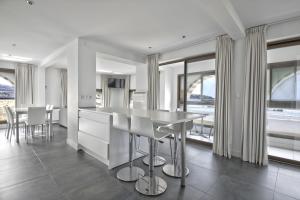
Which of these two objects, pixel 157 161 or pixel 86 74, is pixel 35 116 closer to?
pixel 86 74

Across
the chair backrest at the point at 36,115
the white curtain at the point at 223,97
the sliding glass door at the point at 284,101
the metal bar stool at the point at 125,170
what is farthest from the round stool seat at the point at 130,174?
the chair backrest at the point at 36,115

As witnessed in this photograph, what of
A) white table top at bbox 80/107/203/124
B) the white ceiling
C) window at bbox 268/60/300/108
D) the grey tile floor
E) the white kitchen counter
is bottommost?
the grey tile floor

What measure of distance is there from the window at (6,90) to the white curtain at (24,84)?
334 mm

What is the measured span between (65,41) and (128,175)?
3.37 metres

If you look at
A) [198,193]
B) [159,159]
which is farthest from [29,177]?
[198,193]

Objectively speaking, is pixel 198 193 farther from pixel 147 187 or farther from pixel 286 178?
pixel 286 178

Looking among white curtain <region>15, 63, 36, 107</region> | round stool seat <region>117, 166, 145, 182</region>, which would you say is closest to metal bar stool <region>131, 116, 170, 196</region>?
round stool seat <region>117, 166, 145, 182</region>

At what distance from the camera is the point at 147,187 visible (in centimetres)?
195

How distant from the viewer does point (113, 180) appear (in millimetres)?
2133

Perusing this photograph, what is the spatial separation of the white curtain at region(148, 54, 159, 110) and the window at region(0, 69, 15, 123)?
530 cm

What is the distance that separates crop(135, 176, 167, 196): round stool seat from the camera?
186 centimetres

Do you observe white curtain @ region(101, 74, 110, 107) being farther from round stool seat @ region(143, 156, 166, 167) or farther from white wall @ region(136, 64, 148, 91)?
round stool seat @ region(143, 156, 166, 167)

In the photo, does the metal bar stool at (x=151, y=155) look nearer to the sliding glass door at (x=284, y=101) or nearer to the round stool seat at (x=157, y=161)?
the round stool seat at (x=157, y=161)

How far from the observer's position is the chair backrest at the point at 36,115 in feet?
12.8
